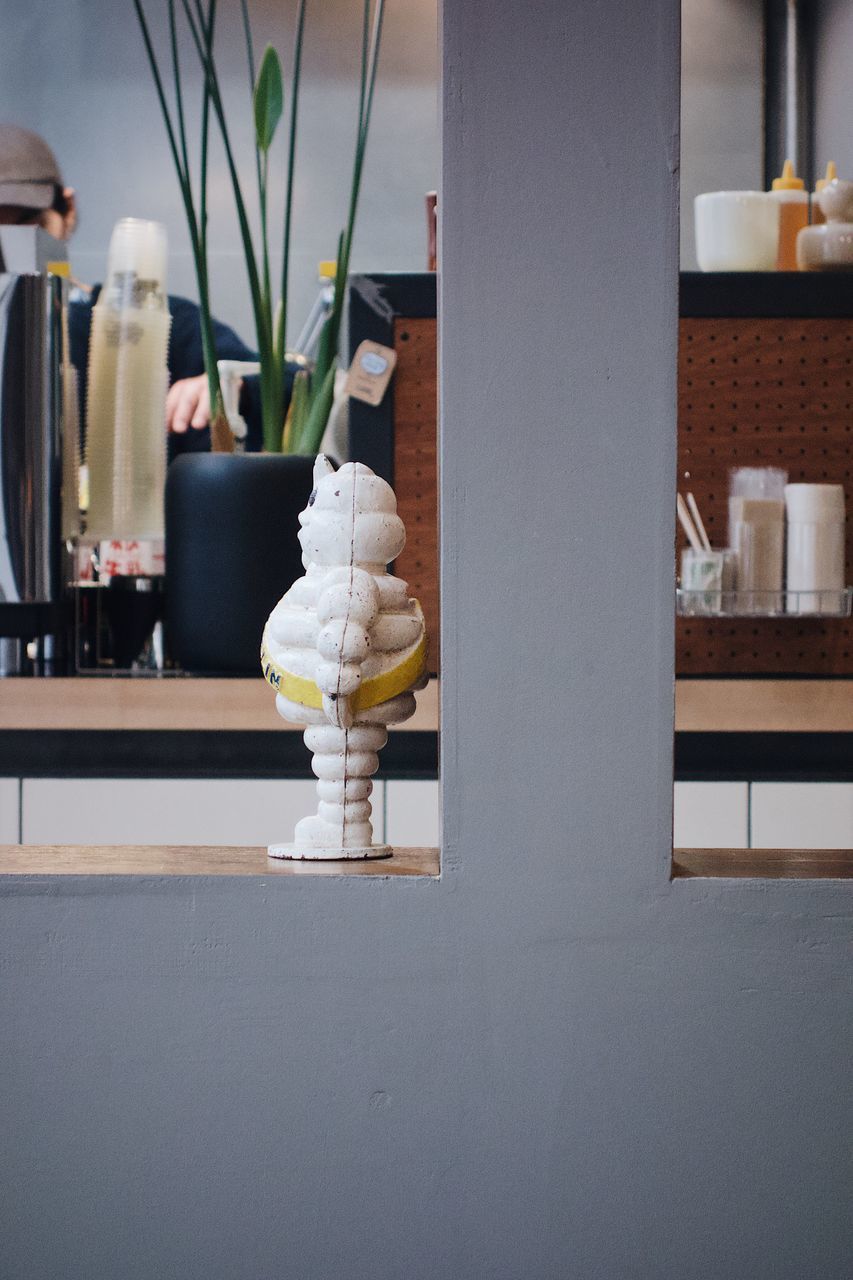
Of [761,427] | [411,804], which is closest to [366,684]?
[411,804]

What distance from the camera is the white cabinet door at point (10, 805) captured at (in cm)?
162

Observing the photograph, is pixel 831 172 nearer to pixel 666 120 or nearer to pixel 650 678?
pixel 666 120

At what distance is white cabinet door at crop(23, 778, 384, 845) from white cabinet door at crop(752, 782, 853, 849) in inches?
17.5

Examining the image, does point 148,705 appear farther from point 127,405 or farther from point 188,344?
point 188,344

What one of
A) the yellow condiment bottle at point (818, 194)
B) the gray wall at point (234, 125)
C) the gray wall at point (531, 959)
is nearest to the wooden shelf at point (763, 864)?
the gray wall at point (531, 959)

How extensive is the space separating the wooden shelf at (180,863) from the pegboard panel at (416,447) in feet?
3.17

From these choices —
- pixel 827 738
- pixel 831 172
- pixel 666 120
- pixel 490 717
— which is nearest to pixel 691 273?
pixel 831 172

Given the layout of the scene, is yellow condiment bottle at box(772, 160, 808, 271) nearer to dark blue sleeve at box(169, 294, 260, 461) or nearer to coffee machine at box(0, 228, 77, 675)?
coffee machine at box(0, 228, 77, 675)

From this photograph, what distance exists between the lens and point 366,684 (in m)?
0.85

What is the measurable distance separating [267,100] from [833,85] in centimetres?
221

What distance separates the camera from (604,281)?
80 cm

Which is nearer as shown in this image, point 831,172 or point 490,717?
point 490,717

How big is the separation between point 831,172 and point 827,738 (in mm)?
851

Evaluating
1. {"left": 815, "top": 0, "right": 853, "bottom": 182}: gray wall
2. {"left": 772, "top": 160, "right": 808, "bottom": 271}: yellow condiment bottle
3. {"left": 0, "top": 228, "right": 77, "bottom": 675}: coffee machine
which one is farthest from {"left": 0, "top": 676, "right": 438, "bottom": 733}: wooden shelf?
{"left": 815, "top": 0, "right": 853, "bottom": 182}: gray wall
